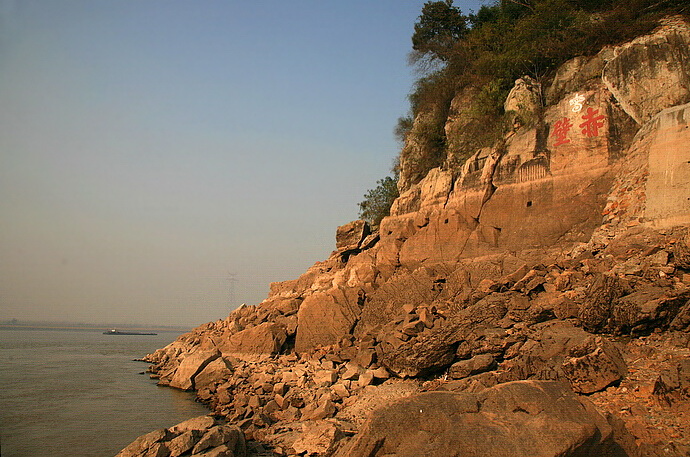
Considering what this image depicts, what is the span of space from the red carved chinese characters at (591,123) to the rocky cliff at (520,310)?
0.13ft

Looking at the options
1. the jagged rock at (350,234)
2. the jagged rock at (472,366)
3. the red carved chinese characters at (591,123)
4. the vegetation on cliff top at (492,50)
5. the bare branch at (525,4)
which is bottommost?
the jagged rock at (472,366)

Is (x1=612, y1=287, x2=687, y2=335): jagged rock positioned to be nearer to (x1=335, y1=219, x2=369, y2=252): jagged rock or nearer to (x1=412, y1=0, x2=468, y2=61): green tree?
(x1=335, y1=219, x2=369, y2=252): jagged rock

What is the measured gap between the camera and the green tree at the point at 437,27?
1053 inches

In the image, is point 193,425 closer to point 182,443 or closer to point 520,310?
point 182,443

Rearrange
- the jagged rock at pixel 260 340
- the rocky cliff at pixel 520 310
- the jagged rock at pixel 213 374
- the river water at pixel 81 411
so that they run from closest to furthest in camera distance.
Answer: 1. the rocky cliff at pixel 520 310
2. the river water at pixel 81 411
3. the jagged rock at pixel 213 374
4. the jagged rock at pixel 260 340


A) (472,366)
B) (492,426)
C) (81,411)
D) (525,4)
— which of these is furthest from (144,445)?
(525,4)

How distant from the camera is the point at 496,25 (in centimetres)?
2294

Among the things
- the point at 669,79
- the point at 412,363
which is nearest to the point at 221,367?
the point at 412,363

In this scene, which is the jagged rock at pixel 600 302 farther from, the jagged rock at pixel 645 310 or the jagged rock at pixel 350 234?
the jagged rock at pixel 350 234

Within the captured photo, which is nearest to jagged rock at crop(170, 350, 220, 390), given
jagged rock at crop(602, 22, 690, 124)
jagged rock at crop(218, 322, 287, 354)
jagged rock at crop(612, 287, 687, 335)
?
jagged rock at crop(218, 322, 287, 354)

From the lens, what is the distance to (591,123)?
15336mm

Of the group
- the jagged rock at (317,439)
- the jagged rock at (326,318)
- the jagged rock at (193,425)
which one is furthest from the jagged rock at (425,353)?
the jagged rock at (193,425)

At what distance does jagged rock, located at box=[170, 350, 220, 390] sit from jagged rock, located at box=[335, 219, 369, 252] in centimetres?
839

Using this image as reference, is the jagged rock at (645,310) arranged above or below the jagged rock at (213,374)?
above
